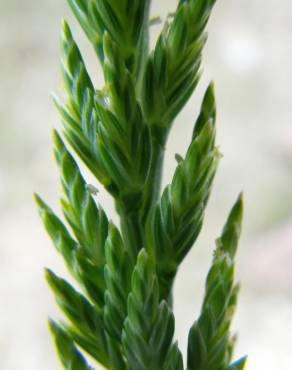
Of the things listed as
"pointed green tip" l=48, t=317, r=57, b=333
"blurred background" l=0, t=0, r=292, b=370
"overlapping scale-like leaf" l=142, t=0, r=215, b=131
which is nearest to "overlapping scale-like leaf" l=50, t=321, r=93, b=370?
"pointed green tip" l=48, t=317, r=57, b=333

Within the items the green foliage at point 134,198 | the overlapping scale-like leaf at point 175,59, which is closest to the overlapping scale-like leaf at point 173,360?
the green foliage at point 134,198

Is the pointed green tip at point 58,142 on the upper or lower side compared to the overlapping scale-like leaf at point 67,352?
upper

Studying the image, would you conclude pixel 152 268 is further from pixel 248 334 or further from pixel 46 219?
pixel 248 334

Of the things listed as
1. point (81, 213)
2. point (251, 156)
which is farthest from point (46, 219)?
point (251, 156)

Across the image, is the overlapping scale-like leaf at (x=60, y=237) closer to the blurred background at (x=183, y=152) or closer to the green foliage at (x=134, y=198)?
the green foliage at (x=134, y=198)

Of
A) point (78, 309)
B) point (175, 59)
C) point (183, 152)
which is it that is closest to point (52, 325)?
point (78, 309)
